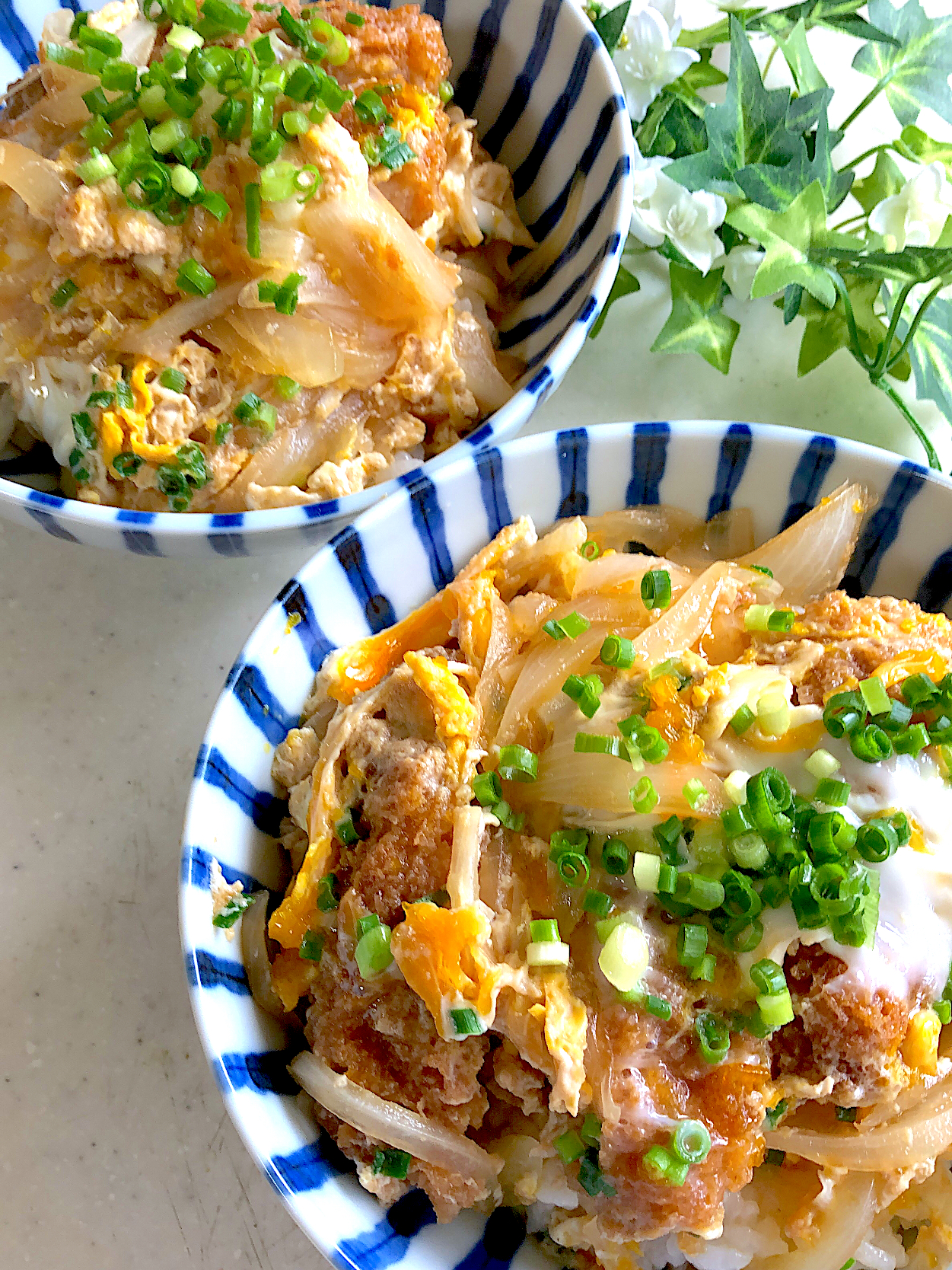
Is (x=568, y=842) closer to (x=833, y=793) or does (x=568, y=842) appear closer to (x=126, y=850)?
(x=833, y=793)

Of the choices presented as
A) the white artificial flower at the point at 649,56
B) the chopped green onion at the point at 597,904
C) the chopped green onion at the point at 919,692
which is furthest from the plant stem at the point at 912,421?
the chopped green onion at the point at 597,904

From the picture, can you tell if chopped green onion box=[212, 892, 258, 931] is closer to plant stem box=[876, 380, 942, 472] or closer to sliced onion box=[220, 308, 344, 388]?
sliced onion box=[220, 308, 344, 388]

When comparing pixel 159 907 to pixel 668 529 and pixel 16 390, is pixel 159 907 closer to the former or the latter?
pixel 16 390

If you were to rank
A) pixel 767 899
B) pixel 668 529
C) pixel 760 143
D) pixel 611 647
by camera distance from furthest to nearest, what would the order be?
1. pixel 760 143
2. pixel 668 529
3. pixel 611 647
4. pixel 767 899

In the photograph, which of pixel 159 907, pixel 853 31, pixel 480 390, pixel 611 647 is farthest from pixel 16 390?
pixel 853 31

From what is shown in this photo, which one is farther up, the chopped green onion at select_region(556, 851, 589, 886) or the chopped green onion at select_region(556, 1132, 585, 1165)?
the chopped green onion at select_region(556, 851, 589, 886)

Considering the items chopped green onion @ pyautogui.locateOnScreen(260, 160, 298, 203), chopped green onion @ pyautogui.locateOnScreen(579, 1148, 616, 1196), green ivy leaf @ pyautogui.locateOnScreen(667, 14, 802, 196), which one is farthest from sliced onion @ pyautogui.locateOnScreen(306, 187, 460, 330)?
chopped green onion @ pyautogui.locateOnScreen(579, 1148, 616, 1196)
